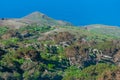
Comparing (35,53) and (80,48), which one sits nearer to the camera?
(35,53)

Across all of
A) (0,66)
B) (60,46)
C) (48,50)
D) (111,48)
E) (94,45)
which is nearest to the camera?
(0,66)

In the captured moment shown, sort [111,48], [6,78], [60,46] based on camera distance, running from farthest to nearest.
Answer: [111,48], [60,46], [6,78]

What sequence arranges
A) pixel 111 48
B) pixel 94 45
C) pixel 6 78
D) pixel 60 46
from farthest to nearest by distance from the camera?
pixel 94 45 < pixel 111 48 < pixel 60 46 < pixel 6 78

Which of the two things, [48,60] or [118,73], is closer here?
[118,73]

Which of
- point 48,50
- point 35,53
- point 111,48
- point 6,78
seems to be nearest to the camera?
point 6,78

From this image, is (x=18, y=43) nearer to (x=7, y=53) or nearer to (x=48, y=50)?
(x=48, y=50)

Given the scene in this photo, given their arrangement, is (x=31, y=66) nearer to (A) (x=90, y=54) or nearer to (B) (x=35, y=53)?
(B) (x=35, y=53)

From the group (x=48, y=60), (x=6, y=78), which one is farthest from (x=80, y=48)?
(x=6, y=78)

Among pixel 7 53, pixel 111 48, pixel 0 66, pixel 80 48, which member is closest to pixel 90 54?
pixel 80 48
